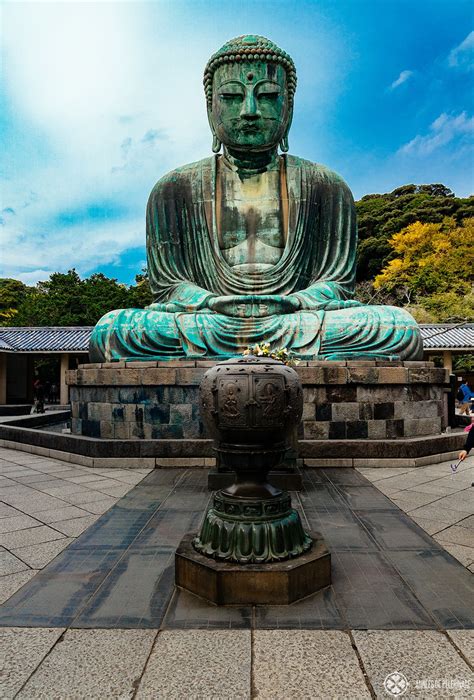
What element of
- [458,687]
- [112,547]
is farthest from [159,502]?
[458,687]

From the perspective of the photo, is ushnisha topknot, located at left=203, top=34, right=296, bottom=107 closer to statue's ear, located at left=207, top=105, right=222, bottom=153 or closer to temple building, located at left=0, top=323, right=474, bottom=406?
statue's ear, located at left=207, top=105, right=222, bottom=153

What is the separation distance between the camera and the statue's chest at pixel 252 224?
752cm

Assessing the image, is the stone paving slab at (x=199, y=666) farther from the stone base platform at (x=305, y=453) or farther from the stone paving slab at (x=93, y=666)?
the stone base platform at (x=305, y=453)

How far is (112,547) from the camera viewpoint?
3.07m

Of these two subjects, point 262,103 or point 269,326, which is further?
point 262,103

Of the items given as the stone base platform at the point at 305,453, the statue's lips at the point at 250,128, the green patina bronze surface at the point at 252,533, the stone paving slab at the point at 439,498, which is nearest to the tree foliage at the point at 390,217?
the statue's lips at the point at 250,128

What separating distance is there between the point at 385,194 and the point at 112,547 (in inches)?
1431

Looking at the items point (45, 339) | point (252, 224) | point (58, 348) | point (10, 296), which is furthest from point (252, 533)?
point (10, 296)

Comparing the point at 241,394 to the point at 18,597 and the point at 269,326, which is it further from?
the point at 269,326

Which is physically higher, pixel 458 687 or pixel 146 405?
pixel 146 405

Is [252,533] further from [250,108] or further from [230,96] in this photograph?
[230,96]

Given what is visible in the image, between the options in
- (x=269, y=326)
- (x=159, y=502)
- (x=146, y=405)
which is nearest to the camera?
(x=159, y=502)

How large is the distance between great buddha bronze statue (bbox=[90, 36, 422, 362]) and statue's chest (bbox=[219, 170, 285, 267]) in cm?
2

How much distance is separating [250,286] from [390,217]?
88.9ft
